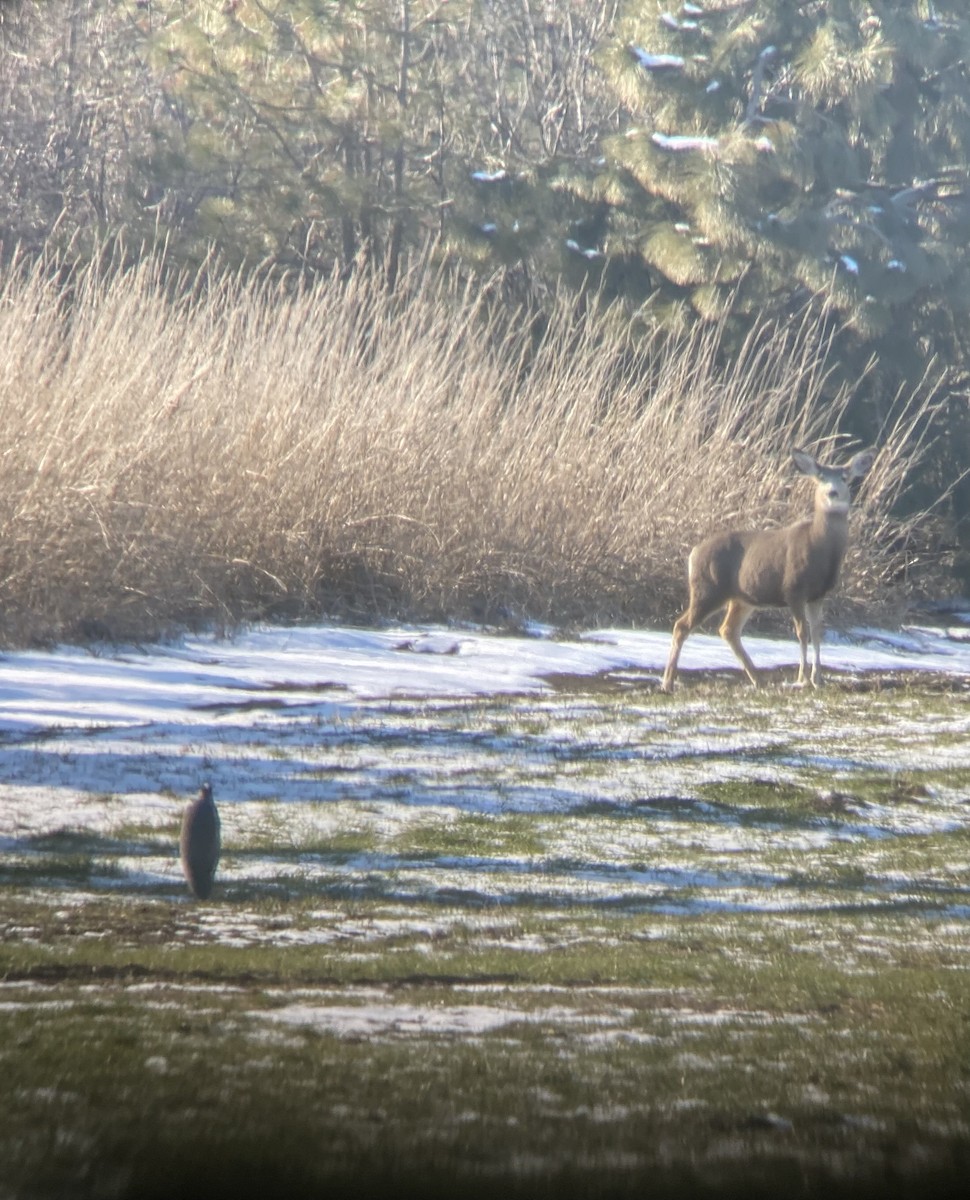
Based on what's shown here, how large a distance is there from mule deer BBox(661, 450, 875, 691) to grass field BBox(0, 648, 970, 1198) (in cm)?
270

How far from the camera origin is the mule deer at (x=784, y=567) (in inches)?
412

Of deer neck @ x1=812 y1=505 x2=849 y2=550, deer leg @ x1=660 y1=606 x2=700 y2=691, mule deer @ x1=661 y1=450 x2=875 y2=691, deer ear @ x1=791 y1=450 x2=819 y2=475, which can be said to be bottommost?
deer leg @ x1=660 y1=606 x2=700 y2=691

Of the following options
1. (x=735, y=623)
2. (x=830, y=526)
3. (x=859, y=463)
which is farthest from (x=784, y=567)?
(x=859, y=463)

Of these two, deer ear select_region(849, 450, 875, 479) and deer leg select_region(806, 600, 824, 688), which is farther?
deer ear select_region(849, 450, 875, 479)

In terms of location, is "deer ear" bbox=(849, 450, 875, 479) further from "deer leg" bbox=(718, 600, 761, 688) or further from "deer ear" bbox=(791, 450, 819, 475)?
"deer leg" bbox=(718, 600, 761, 688)

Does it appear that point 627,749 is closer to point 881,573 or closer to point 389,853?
point 389,853

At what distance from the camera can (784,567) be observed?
34.5ft

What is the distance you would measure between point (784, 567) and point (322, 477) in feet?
12.6

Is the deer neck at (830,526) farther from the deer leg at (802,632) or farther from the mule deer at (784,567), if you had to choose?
the deer leg at (802,632)

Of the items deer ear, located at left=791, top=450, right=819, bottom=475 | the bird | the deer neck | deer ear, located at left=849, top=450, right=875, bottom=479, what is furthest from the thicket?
the bird

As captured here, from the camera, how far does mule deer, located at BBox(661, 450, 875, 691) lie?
34.3 feet

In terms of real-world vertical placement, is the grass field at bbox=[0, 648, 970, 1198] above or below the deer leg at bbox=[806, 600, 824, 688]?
below

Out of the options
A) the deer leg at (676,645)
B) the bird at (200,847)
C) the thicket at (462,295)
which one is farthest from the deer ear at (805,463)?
the bird at (200,847)

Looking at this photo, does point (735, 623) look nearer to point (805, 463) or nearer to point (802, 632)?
point (802, 632)
